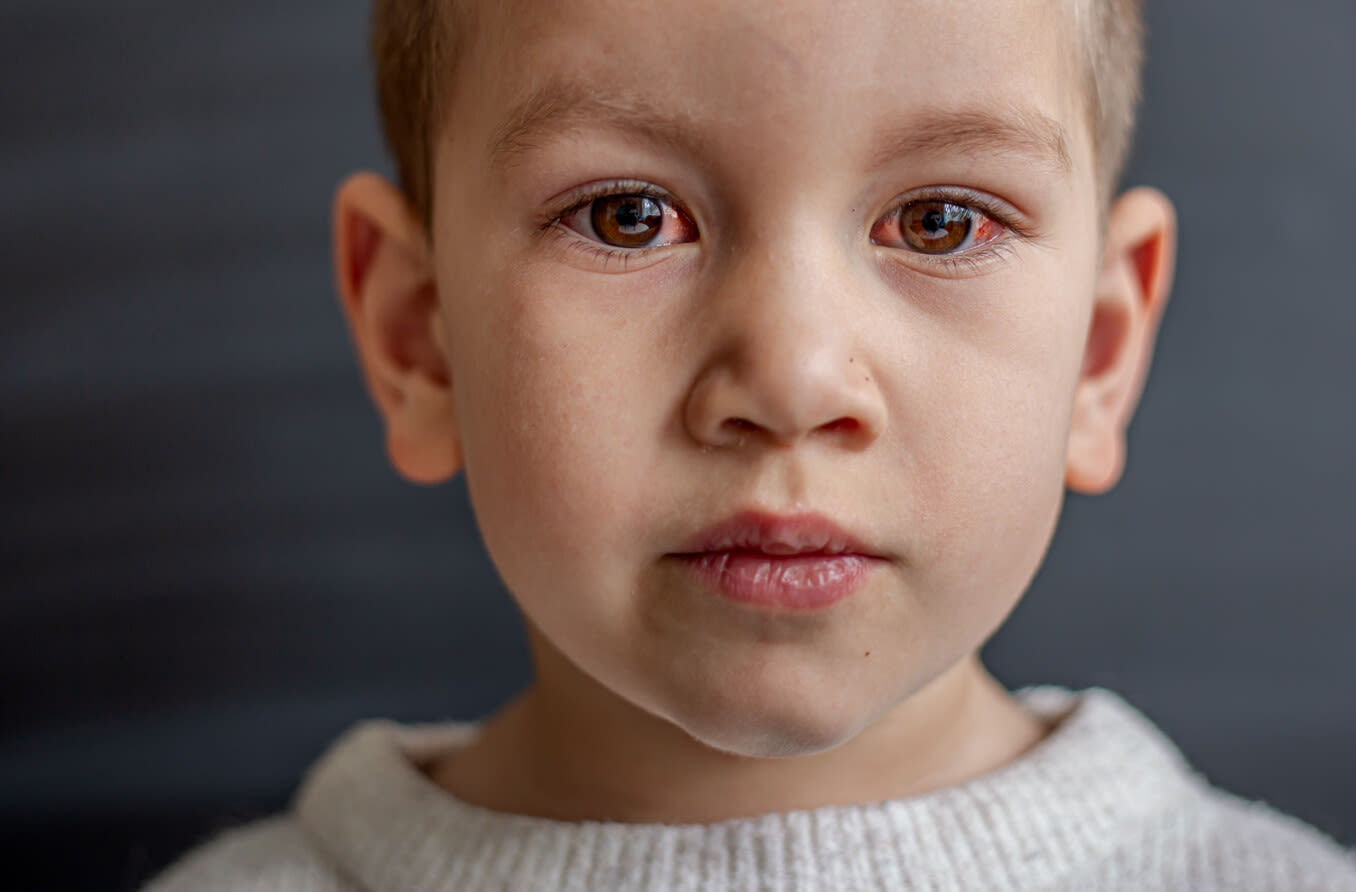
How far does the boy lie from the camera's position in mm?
798

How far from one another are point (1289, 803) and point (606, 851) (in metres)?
0.90

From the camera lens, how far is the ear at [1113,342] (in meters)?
1.06

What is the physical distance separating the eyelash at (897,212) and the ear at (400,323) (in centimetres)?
19

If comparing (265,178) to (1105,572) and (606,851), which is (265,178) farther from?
(1105,572)

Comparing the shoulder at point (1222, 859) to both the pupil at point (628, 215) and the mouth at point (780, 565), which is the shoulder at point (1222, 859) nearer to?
the mouth at point (780, 565)

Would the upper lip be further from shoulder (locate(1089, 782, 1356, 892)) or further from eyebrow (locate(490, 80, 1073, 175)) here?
shoulder (locate(1089, 782, 1356, 892))

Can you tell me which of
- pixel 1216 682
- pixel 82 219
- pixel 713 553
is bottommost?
pixel 1216 682

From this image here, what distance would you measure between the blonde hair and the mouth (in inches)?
14.1

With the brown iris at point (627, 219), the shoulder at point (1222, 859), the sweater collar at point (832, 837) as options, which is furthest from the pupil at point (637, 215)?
the shoulder at point (1222, 859)

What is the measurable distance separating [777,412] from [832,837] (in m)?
0.33

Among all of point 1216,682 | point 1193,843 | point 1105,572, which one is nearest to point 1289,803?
point 1216,682

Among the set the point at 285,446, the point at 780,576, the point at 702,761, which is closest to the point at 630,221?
the point at 780,576

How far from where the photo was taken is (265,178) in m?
1.50

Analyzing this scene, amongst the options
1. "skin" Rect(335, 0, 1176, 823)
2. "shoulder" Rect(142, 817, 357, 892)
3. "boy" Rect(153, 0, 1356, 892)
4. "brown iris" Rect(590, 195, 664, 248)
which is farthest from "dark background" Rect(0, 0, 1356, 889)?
"brown iris" Rect(590, 195, 664, 248)
